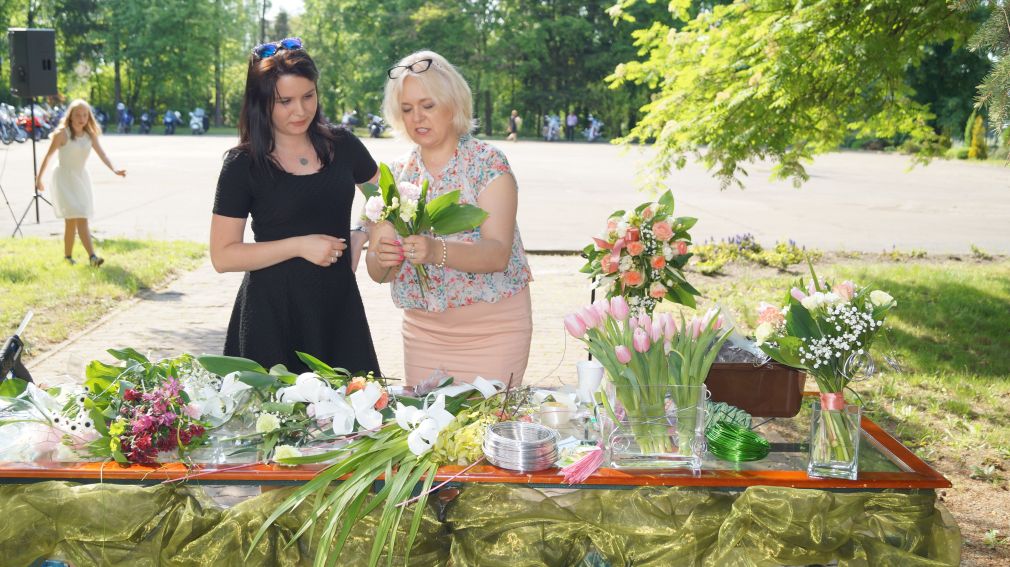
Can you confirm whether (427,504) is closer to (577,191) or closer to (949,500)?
(949,500)

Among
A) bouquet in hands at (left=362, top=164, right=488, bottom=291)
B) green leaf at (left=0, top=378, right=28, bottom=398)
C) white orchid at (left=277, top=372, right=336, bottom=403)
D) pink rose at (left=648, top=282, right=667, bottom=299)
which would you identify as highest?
bouquet in hands at (left=362, top=164, right=488, bottom=291)

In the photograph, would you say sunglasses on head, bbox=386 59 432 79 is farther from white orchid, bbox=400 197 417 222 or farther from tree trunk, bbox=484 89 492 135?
tree trunk, bbox=484 89 492 135

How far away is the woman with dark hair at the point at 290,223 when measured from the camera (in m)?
3.24

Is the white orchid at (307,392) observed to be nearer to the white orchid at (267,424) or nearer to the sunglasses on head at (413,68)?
the white orchid at (267,424)

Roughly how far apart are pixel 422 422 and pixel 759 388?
1.06 m

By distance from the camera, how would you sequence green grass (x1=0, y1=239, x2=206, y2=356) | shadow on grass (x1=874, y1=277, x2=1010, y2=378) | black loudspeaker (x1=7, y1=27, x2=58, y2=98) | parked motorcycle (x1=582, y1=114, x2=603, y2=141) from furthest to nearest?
parked motorcycle (x1=582, y1=114, x2=603, y2=141) < black loudspeaker (x1=7, y1=27, x2=58, y2=98) < green grass (x1=0, y1=239, x2=206, y2=356) < shadow on grass (x1=874, y1=277, x2=1010, y2=378)

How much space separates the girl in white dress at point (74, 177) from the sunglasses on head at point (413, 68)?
776cm

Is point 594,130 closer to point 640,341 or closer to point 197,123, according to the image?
point 197,123

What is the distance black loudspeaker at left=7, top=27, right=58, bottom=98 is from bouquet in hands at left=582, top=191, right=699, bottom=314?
36.1ft

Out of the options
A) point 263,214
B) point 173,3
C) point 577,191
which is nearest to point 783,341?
point 263,214

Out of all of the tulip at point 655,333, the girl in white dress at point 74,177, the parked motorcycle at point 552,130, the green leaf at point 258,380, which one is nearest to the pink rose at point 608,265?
the tulip at point 655,333

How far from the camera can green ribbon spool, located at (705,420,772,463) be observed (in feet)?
8.57

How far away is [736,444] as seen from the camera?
261cm

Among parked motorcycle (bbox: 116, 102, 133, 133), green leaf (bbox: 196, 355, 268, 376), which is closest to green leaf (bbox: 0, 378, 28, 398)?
green leaf (bbox: 196, 355, 268, 376)
